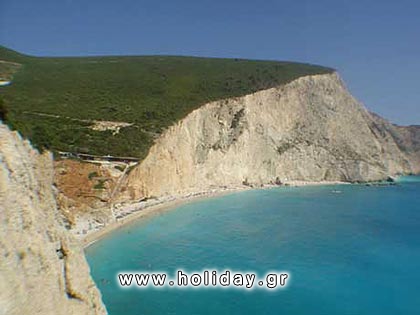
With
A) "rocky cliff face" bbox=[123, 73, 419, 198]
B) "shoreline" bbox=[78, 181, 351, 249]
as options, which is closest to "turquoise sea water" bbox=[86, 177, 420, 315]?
"shoreline" bbox=[78, 181, 351, 249]

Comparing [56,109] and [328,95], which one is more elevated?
[328,95]

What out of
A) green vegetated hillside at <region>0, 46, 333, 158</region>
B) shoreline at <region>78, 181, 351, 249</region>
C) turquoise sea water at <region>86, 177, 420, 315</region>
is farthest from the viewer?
green vegetated hillside at <region>0, 46, 333, 158</region>

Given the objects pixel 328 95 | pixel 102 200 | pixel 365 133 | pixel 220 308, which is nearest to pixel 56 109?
pixel 102 200

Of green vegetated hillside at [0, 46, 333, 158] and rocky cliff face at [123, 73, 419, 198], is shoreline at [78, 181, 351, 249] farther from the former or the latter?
green vegetated hillside at [0, 46, 333, 158]

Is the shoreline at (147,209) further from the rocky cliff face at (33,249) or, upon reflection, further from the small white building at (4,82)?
the small white building at (4,82)

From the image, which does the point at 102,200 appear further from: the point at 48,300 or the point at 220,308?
the point at 48,300
